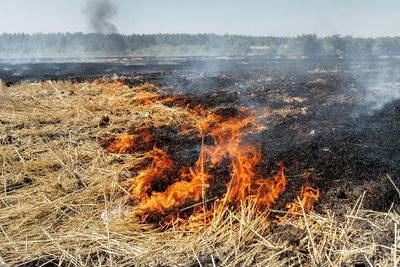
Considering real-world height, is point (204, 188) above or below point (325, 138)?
below

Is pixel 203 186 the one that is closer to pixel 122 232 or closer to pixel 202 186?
pixel 202 186

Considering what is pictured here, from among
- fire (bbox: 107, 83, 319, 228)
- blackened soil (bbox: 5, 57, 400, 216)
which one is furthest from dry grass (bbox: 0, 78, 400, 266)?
blackened soil (bbox: 5, 57, 400, 216)

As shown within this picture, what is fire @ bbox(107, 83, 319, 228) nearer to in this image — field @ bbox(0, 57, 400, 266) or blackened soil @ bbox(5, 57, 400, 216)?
field @ bbox(0, 57, 400, 266)

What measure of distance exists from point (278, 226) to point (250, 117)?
4.34 m

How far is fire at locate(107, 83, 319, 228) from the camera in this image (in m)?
3.00

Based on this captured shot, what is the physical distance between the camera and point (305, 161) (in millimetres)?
4066

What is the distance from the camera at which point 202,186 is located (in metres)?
3.08

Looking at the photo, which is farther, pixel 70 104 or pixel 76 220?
pixel 70 104

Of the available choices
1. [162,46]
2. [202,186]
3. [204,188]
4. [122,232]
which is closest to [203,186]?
[202,186]

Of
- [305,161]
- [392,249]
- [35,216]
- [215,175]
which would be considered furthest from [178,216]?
[305,161]

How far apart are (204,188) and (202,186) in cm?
32

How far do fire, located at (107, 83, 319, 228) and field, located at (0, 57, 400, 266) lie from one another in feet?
0.06

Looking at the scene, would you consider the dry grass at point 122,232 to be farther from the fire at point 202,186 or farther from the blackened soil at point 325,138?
the blackened soil at point 325,138

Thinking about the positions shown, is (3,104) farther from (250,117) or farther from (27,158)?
(250,117)
